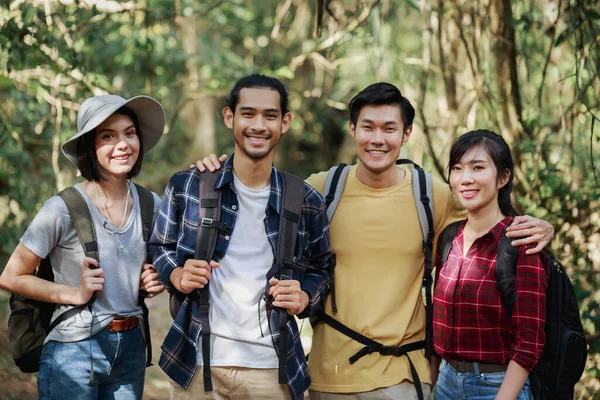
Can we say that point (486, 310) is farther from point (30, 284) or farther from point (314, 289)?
point (30, 284)

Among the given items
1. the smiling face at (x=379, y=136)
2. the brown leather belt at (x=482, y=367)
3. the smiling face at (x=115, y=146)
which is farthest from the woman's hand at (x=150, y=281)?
the brown leather belt at (x=482, y=367)

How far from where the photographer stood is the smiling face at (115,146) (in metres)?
3.44

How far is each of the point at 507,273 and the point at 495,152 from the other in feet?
1.88

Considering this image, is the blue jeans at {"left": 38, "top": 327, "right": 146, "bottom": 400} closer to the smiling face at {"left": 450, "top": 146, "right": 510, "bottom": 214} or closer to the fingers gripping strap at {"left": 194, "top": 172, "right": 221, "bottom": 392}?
the fingers gripping strap at {"left": 194, "top": 172, "right": 221, "bottom": 392}

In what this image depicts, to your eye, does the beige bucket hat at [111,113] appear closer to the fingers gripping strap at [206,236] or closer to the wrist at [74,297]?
the fingers gripping strap at [206,236]

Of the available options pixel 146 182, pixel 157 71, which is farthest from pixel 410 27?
pixel 146 182

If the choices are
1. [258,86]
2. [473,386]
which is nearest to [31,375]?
[258,86]

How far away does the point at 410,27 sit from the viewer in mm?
11492

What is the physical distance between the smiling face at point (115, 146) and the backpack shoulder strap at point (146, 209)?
16cm

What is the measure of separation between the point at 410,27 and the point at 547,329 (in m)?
9.05

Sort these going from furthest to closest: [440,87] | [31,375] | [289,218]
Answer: [440,87] → [31,375] → [289,218]

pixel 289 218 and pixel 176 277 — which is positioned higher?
pixel 289 218

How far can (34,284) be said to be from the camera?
325 centimetres

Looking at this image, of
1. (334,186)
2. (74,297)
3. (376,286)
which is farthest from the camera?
(334,186)
